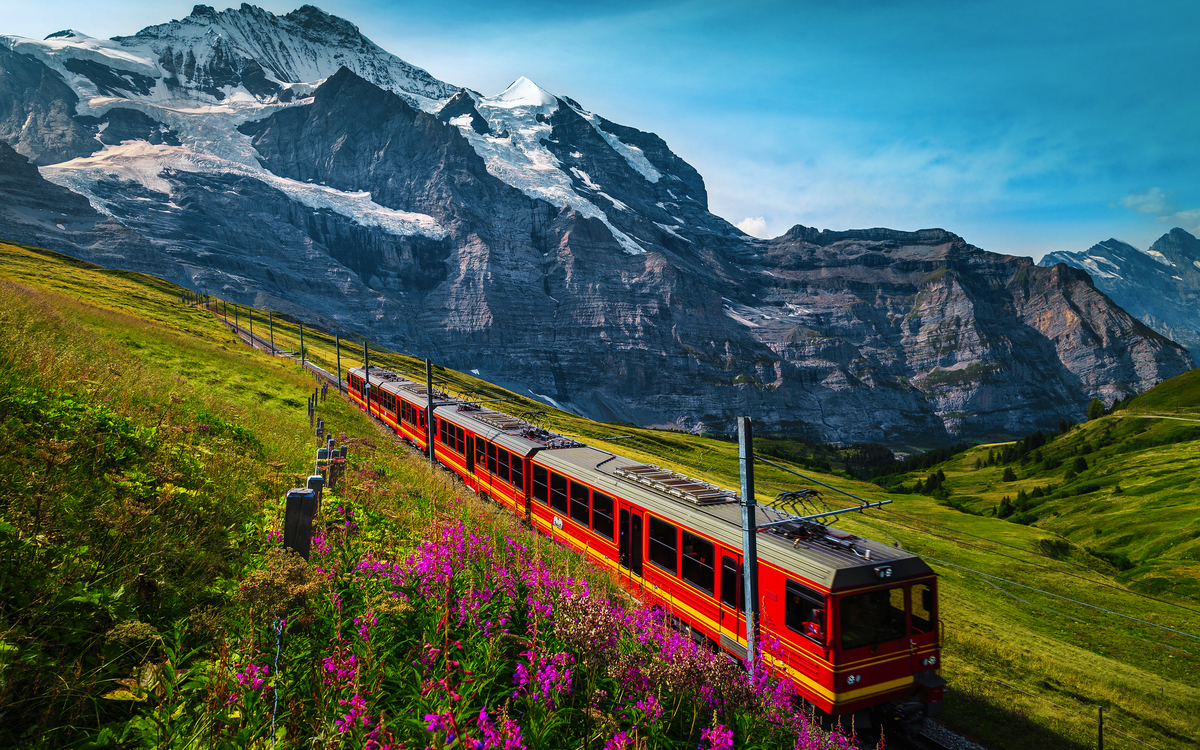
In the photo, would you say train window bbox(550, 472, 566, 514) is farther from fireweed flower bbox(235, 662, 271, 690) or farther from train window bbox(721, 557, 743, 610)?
fireweed flower bbox(235, 662, 271, 690)

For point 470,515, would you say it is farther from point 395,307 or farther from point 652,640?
point 395,307

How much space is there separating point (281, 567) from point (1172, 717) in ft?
68.1

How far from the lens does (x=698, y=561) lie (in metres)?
12.0

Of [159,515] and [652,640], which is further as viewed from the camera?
[652,640]

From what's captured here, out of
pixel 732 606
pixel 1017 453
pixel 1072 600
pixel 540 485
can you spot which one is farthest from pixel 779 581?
pixel 1017 453

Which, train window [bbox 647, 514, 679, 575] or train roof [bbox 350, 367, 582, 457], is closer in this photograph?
train window [bbox 647, 514, 679, 575]

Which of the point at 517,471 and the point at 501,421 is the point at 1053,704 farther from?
the point at 501,421

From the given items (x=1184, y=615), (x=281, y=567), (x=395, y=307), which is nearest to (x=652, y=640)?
(x=281, y=567)

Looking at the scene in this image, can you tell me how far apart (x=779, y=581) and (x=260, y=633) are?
28.4 feet

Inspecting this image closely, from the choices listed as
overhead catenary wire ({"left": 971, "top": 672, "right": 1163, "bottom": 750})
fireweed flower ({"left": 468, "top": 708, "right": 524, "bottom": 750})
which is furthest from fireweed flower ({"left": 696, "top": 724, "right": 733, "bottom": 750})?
overhead catenary wire ({"left": 971, "top": 672, "right": 1163, "bottom": 750})

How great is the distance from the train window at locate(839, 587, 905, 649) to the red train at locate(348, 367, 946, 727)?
2 centimetres

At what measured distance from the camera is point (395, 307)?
194750 millimetres

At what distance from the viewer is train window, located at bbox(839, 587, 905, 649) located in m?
9.42

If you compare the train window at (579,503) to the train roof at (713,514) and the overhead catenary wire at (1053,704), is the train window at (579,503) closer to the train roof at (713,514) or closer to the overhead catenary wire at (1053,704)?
the train roof at (713,514)
